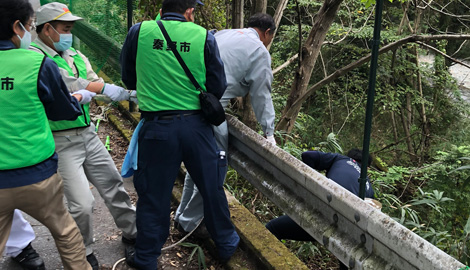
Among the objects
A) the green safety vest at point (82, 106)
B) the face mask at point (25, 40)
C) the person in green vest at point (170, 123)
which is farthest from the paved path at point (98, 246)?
the face mask at point (25, 40)

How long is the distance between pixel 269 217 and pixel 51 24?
9.22 ft

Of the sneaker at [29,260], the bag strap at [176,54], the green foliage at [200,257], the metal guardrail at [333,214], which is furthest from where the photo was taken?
the green foliage at [200,257]

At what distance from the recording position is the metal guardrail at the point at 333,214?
2.04 meters

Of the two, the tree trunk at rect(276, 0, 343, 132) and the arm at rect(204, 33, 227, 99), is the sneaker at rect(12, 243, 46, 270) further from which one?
the tree trunk at rect(276, 0, 343, 132)

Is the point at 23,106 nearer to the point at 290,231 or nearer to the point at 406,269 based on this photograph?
the point at 406,269

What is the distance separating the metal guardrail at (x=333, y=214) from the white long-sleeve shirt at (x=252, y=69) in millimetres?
216

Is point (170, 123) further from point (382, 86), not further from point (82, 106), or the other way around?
point (382, 86)

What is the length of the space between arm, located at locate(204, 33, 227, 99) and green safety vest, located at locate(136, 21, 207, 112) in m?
0.04

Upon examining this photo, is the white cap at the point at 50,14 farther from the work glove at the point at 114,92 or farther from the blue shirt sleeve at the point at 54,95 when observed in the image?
the blue shirt sleeve at the point at 54,95

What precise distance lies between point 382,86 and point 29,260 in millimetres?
11113

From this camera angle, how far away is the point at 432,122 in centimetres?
1289

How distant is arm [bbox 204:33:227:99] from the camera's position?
119 inches

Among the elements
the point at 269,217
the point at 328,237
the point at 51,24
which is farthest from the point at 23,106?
the point at 269,217

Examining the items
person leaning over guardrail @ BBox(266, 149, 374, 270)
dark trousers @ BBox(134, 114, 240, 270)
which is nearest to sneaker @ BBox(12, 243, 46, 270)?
dark trousers @ BBox(134, 114, 240, 270)
